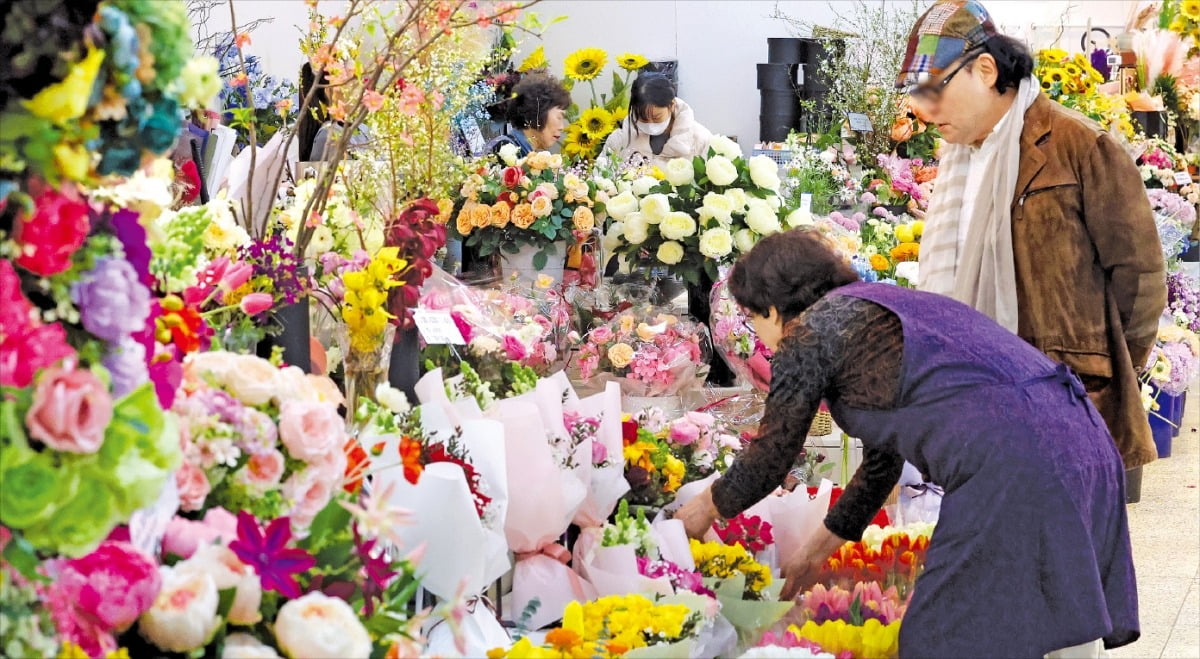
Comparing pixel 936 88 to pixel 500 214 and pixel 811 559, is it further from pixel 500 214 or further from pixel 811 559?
pixel 500 214

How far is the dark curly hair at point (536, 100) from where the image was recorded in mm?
5066

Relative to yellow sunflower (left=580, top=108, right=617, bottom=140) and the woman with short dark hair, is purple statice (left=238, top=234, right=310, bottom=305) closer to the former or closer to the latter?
the woman with short dark hair

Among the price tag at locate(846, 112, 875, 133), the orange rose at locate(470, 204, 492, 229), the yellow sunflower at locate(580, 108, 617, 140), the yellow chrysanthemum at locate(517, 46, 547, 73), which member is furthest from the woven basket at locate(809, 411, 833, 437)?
the yellow chrysanthemum at locate(517, 46, 547, 73)

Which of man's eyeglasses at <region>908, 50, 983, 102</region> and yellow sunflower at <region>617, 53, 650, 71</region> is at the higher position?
man's eyeglasses at <region>908, 50, 983, 102</region>

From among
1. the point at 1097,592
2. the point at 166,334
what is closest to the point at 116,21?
the point at 166,334

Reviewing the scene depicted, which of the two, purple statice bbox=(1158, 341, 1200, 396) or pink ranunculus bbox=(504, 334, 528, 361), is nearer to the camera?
pink ranunculus bbox=(504, 334, 528, 361)

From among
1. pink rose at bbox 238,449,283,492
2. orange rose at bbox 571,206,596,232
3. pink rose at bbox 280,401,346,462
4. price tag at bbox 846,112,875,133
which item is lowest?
price tag at bbox 846,112,875,133

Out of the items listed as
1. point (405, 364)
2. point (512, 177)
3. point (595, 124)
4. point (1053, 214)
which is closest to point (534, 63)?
point (595, 124)

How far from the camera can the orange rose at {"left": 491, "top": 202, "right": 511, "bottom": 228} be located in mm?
3416

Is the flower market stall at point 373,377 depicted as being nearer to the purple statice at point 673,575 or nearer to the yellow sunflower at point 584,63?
the purple statice at point 673,575

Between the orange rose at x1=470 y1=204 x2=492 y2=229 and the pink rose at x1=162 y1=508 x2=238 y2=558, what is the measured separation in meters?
2.36

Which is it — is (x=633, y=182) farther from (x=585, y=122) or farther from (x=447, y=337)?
(x=585, y=122)

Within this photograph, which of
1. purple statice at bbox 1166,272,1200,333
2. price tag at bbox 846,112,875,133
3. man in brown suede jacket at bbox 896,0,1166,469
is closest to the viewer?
man in brown suede jacket at bbox 896,0,1166,469

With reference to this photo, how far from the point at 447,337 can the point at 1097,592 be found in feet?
3.34
